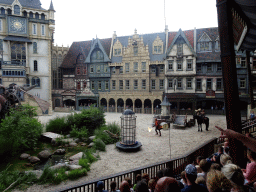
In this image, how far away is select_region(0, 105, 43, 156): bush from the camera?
40.1 ft

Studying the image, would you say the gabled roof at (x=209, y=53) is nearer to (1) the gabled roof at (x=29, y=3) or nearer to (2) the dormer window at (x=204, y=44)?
(2) the dormer window at (x=204, y=44)

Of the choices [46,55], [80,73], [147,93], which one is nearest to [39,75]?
[46,55]

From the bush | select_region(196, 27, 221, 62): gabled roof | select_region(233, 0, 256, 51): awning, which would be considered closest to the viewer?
select_region(233, 0, 256, 51): awning

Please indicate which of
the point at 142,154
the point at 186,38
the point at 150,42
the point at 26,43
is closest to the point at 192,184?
the point at 142,154

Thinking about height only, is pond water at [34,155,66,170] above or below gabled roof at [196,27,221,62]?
below

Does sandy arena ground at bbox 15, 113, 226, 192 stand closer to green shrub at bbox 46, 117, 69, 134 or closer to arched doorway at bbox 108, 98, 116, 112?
green shrub at bbox 46, 117, 69, 134

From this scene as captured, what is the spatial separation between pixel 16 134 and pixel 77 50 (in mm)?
31977

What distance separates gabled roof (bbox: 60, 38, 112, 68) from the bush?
2738cm

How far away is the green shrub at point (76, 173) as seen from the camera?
8.88 metres

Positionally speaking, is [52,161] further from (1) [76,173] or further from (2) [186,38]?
(2) [186,38]

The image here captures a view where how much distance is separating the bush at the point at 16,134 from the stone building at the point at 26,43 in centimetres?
2007

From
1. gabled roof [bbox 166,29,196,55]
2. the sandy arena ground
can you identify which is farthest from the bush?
gabled roof [bbox 166,29,196,55]

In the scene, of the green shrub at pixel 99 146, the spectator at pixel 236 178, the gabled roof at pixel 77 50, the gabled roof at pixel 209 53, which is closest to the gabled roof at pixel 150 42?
the gabled roof at pixel 77 50

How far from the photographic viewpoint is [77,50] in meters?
42.2
